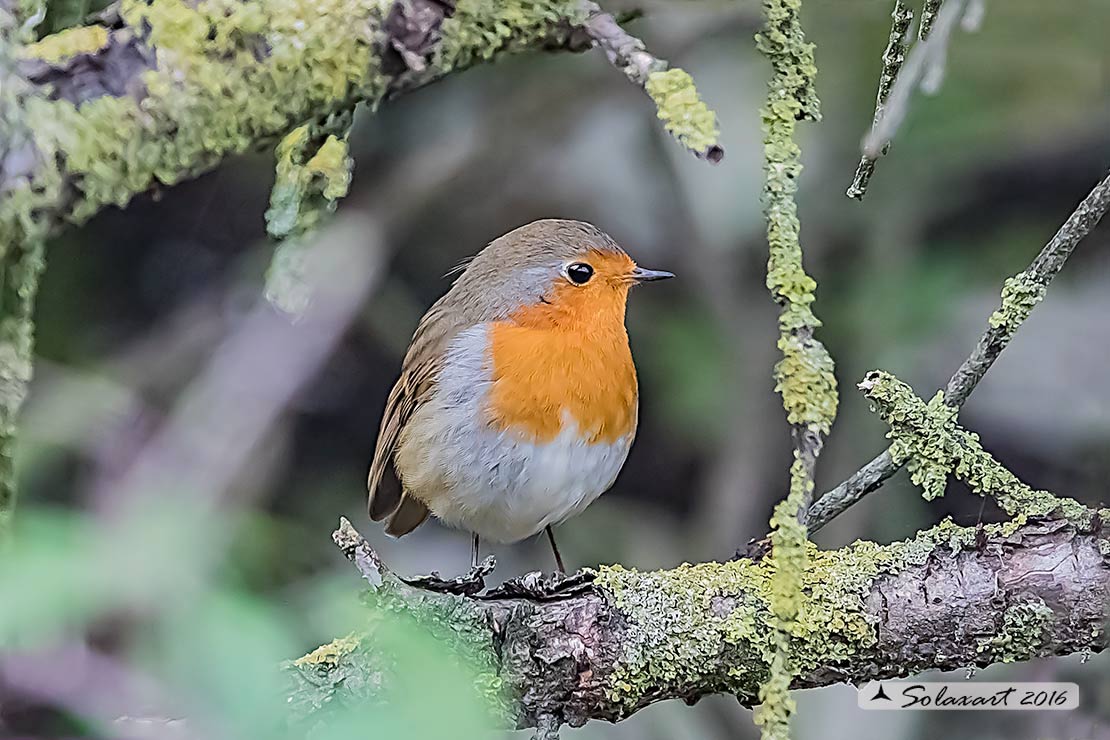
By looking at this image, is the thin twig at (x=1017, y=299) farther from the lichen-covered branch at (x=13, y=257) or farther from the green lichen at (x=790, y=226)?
the lichen-covered branch at (x=13, y=257)

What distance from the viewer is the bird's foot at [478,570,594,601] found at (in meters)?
1.75

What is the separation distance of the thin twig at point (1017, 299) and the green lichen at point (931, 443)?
40 millimetres

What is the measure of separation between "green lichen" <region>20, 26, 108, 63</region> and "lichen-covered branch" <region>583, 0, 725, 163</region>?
526 millimetres

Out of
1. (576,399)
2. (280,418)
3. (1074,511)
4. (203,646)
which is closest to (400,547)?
(280,418)

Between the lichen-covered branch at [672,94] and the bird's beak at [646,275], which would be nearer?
the lichen-covered branch at [672,94]

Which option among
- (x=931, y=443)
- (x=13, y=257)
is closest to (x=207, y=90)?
(x=13, y=257)

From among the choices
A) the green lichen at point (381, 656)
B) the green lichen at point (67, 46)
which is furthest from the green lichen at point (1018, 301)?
the green lichen at point (67, 46)

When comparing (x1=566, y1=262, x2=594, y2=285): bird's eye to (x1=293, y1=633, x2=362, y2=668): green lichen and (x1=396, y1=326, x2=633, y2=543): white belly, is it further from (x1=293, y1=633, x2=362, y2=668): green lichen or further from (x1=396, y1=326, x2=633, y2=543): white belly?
(x1=293, y1=633, x2=362, y2=668): green lichen

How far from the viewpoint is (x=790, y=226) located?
1163mm

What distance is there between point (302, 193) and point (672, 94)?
0.47 meters

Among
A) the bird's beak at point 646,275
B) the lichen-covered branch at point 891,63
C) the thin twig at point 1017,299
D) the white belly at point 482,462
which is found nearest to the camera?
the lichen-covered branch at point 891,63

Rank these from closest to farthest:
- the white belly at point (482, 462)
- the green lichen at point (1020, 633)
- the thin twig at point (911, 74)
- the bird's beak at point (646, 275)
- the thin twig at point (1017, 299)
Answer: the thin twig at point (911, 74), the thin twig at point (1017, 299), the green lichen at point (1020, 633), the white belly at point (482, 462), the bird's beak at point (646, 275)

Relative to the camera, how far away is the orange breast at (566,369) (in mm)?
2400

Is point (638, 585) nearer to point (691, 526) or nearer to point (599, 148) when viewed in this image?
point (691, 526)
